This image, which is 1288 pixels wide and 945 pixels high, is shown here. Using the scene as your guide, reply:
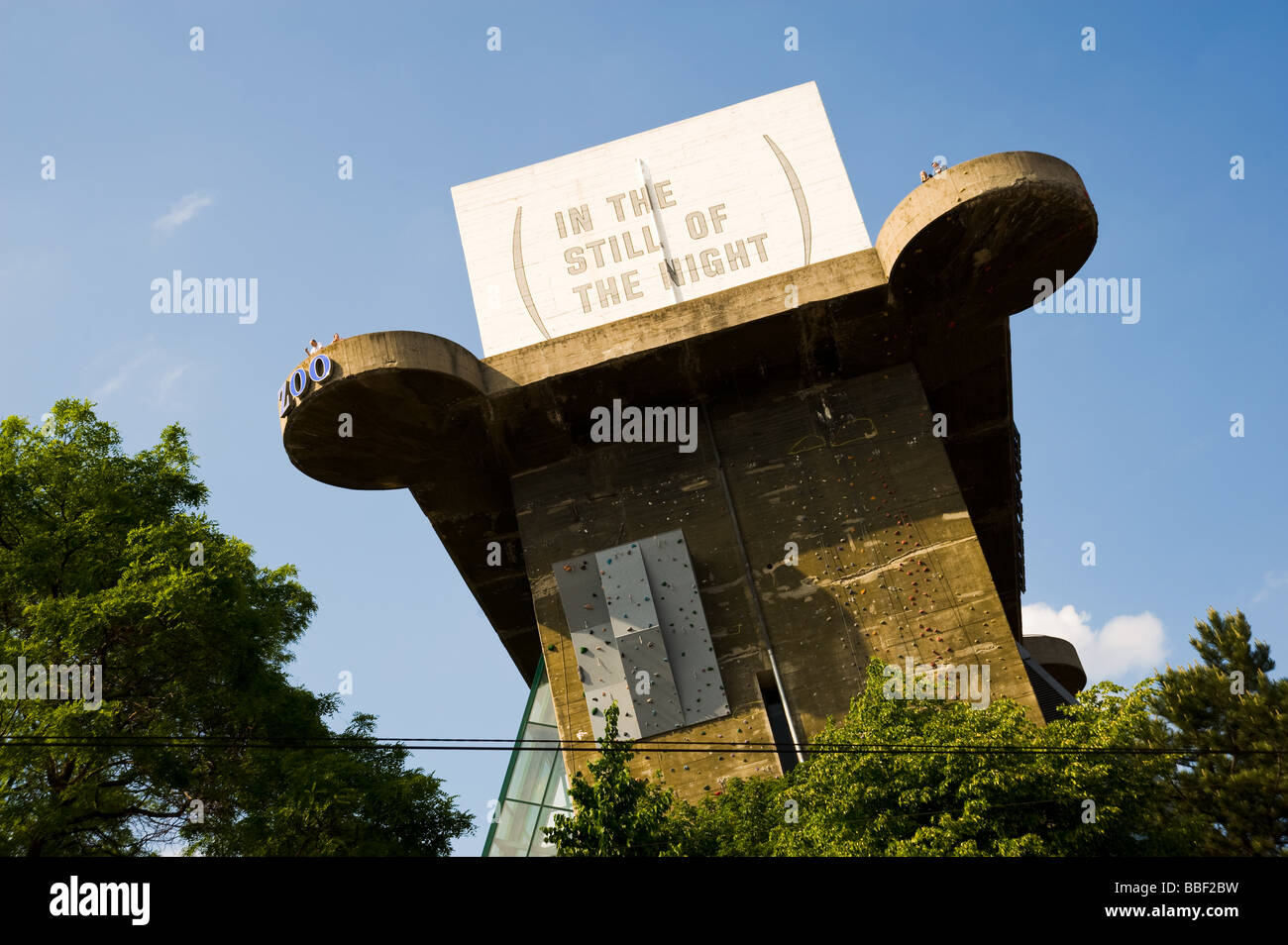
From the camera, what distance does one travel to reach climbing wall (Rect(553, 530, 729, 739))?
25391mm

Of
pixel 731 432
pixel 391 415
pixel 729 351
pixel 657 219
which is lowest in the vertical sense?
pixel 731 432


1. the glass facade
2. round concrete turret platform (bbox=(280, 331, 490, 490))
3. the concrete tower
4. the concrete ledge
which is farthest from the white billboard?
the concrete ledge

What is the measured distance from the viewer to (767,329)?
87.5ft

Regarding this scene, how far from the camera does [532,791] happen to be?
26.6 meters

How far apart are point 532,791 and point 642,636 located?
4.60 m

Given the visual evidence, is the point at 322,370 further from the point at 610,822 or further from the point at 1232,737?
the point at 1232,737

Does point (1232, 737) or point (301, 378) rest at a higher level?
point (301, 378)

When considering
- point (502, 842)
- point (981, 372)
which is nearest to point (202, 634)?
point (502, 842)

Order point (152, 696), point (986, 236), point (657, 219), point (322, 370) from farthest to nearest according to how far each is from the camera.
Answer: point (657, 219)
point (322, 370)
point (986, 236)
point (152, 696)

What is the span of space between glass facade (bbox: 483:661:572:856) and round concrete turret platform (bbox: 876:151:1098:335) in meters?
12.8

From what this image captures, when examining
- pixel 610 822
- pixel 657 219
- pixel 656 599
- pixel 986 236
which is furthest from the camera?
pixel 657 219

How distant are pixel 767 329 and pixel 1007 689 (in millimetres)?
9733

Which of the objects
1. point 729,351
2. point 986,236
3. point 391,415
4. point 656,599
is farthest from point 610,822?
point 986,236

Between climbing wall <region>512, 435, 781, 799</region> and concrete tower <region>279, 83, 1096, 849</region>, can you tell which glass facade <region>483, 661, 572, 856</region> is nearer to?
concrete tower <region>279, 83, 1096, 849</region>
